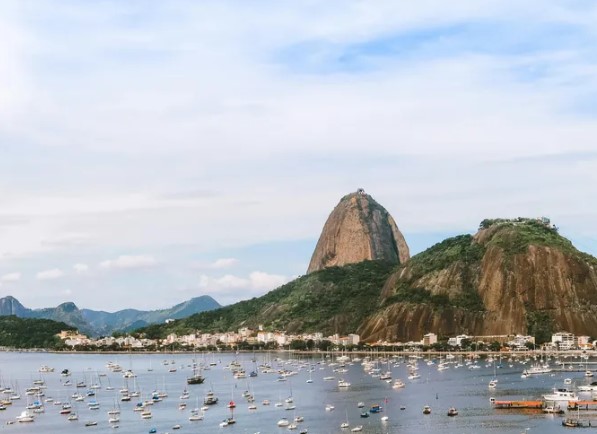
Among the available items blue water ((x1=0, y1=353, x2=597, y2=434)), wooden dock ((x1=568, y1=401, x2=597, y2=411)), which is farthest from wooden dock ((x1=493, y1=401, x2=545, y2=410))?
wooden dock ((x1=568, y1=401, x2=597, y2=411))

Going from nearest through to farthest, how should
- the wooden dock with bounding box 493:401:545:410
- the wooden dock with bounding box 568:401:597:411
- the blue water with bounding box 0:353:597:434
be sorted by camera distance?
the blue water with bounding box 0:353:597:434
the wooden dock with bounding box 568:401:597:411
the wooden dock with bounding box 493:401:545:410

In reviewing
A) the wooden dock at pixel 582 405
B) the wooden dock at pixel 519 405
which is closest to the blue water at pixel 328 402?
the wooden dock at pixel 519 405

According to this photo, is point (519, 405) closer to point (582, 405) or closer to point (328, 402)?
point (582, 405)

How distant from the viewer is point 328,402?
125750mm

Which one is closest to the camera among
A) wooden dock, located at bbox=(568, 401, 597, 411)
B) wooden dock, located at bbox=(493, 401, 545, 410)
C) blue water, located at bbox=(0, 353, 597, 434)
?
blue water, located at bbox=(0, 353, 597, 434)

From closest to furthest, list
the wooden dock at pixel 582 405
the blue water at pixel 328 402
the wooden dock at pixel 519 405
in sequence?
the blue water at pixel 328 402
the wooden dock at pixel 582 405
the wooden dock at pixel 519 405

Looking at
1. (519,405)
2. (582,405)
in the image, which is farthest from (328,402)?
(582,405)

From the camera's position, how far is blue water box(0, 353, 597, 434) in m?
101

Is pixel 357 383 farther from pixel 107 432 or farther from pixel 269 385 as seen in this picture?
pixel 107 432

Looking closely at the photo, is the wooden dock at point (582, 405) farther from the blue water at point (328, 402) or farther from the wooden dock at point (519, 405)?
the blue water at point (328, 402)

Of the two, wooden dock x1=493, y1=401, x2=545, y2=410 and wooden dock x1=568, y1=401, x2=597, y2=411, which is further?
wooden dock x1=493, y1=401, x2=545, y2=410

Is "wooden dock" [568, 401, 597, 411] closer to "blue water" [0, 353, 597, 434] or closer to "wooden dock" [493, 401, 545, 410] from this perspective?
"wooden dock" [493, 401, 545, 410]

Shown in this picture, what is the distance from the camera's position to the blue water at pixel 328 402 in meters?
101

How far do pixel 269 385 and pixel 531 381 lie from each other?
135 feet
